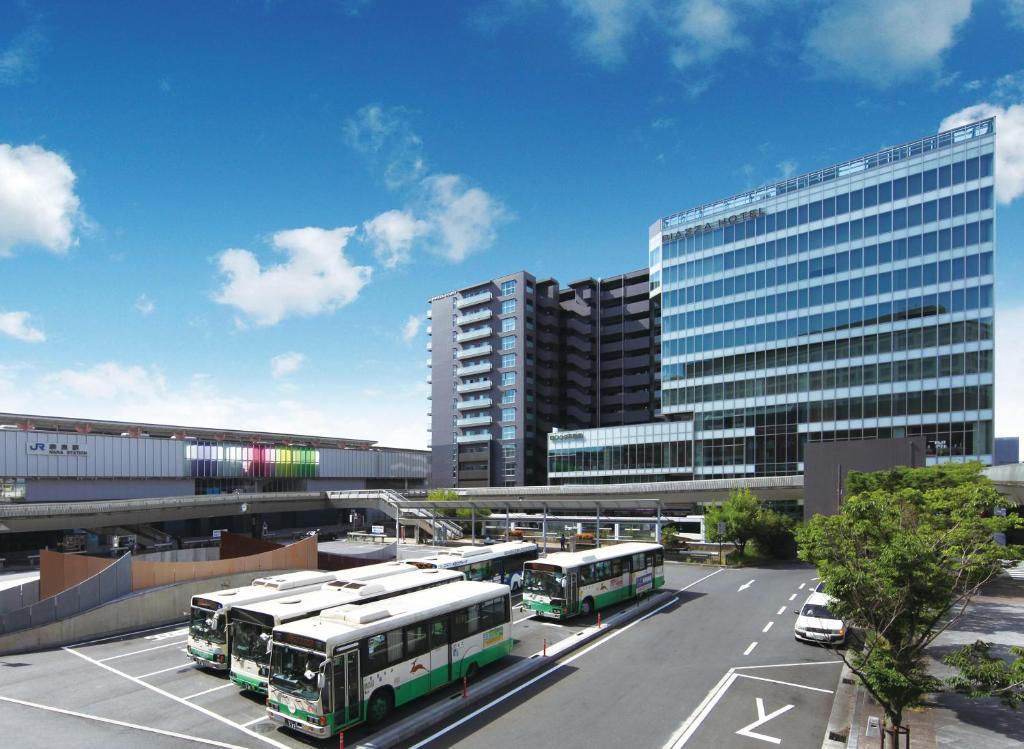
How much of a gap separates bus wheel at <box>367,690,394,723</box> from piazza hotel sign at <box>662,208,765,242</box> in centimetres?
8350

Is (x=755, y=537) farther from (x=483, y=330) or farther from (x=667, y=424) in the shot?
(x=483, y=330)

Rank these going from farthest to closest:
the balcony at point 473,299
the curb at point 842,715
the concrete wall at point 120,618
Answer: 1. the balcony at point 473,299
2. the concrete wall at point 120,618
3. the curb at point 842,715

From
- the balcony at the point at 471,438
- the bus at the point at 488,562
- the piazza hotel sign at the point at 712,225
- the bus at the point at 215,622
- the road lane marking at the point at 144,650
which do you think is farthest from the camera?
the balcony at the point at 471,438

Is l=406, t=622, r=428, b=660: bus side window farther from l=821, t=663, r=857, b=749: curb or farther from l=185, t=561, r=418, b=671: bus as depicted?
l=821, t=663, r=857, b=749: curb

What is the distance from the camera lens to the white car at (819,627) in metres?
25.5

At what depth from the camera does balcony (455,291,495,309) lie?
389 ft

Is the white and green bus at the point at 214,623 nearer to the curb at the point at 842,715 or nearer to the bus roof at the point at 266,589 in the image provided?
the bus roof at the point at 266,589

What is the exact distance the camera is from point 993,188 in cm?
7112

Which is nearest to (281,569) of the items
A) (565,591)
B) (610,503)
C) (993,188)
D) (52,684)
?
(52,684)

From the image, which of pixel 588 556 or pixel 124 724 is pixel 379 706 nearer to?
pixel 124 724

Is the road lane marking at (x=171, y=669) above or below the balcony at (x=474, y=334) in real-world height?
below

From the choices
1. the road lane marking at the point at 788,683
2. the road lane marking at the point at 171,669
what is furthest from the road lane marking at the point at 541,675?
the road lane marking at the point at 171,669

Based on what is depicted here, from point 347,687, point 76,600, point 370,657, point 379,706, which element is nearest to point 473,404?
point 76,600

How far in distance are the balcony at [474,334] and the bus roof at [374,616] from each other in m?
95.9
